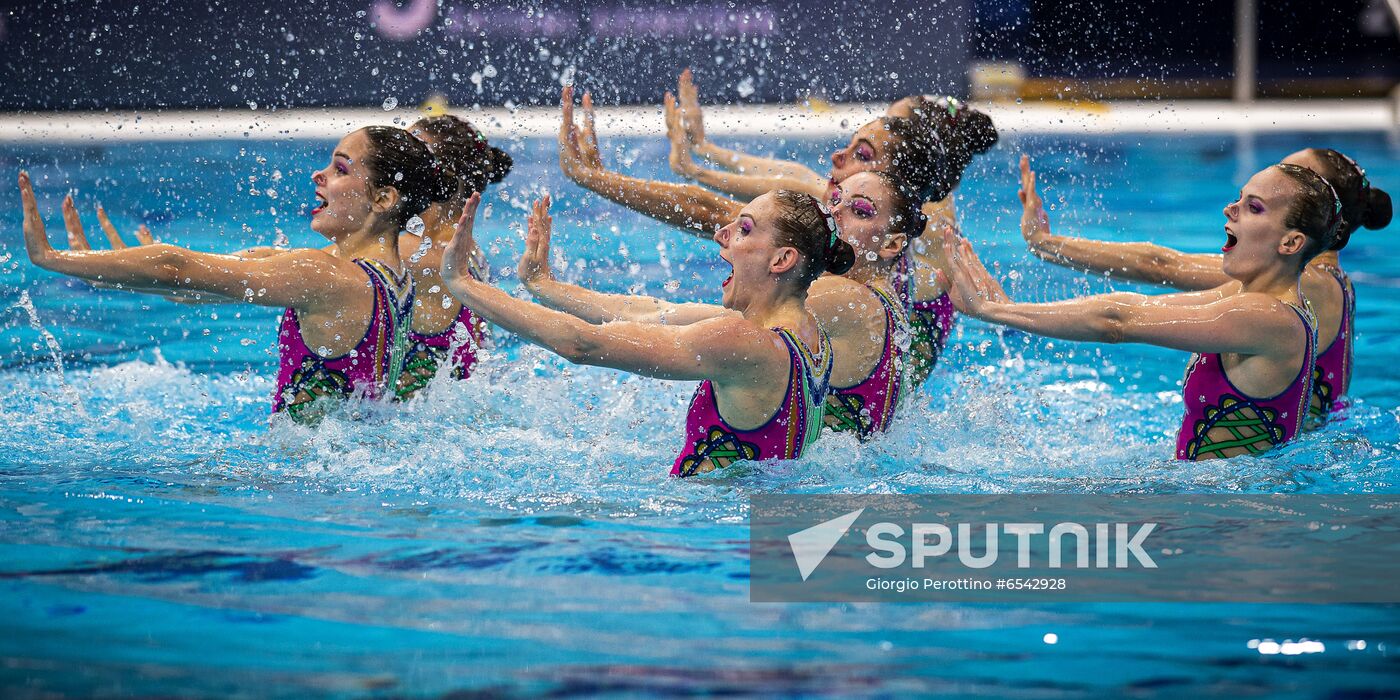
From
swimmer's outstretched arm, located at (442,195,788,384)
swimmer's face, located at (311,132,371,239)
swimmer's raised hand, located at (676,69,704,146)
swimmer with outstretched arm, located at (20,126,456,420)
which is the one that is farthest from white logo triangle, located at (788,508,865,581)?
swimmer's raised hand, located at (676,69,704,146)

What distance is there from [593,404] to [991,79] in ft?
40.1

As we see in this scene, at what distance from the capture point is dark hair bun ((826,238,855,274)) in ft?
15.2

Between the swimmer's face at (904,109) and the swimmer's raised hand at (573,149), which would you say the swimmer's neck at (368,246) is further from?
the swimmer's face at (904,109)

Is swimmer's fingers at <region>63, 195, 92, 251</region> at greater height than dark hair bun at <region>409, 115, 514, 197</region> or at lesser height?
lesser

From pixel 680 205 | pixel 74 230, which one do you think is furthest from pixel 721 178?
pixel 74 230

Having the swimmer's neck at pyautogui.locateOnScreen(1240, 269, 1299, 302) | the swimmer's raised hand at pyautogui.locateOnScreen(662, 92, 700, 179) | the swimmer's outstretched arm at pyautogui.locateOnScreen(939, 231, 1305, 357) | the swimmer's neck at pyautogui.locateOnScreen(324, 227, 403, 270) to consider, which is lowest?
the swimmer's outstretched arm at pyautogui.locateOnScreen(939, 231, 1305, 357)

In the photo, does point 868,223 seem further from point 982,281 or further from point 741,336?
point 741,336

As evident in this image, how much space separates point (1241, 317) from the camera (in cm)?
486

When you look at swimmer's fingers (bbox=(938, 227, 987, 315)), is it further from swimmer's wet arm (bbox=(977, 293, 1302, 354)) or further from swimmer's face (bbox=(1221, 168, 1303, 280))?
swimmer's face (bbox=(1221, 168, 1303, 280))

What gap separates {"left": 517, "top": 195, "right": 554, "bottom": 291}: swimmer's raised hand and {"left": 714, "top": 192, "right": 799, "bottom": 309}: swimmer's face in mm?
522

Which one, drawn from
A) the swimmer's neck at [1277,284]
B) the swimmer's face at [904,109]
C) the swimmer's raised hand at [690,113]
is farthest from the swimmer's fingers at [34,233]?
the swimmer's neck at [1277,284]

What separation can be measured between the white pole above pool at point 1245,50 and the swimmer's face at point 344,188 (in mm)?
14801

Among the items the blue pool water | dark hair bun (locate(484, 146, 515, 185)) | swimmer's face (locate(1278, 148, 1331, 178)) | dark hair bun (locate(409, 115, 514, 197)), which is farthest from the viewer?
dark hair bun (locate(484, 146, 515, 185))

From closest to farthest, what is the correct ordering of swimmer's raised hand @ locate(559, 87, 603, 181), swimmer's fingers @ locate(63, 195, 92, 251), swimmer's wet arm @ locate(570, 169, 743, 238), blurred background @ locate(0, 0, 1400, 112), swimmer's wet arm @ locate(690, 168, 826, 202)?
1. swimmer's fingers @ locate(63, 195, 92, 251)
2. swimmer's raised hand @ locate(559, 87, 603, 181)
3. swimmer's wet arm @ locate(570, 169, 743, 238)
4. swimmer's wet arm @ locate(690, 168, 826, 202)
5. blurred background @ locate(0, 0, 1400, 112)
